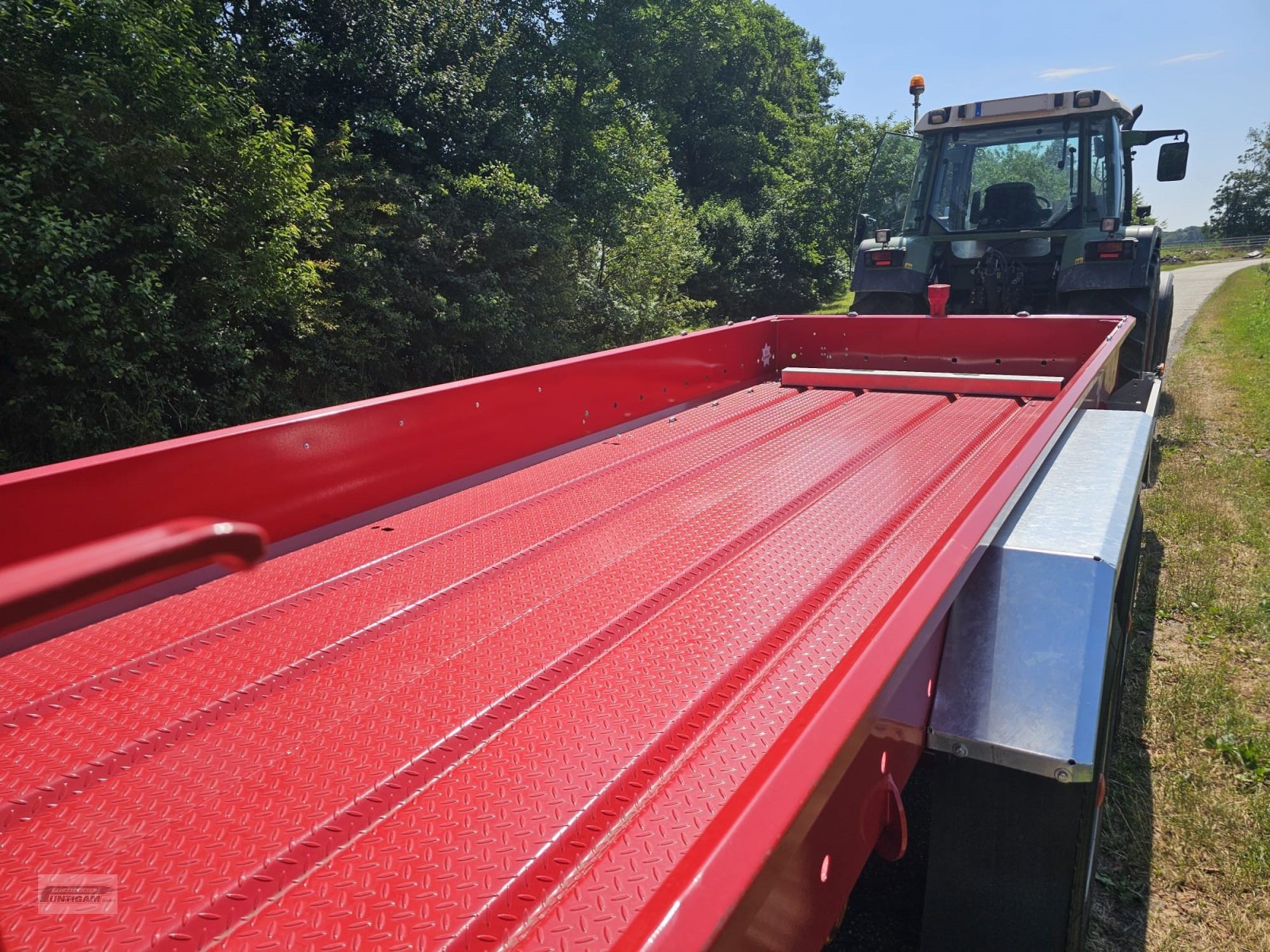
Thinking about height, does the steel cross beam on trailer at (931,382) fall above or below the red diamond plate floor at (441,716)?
above

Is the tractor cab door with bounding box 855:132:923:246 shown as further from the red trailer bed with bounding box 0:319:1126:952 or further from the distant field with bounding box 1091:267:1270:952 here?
the red trailer bed with bounding box 0:319:1126:952

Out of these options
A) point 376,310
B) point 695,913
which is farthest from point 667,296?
point 695,913

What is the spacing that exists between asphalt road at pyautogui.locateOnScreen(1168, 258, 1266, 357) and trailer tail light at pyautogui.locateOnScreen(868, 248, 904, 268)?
19.5ft

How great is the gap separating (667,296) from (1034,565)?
12206 mm

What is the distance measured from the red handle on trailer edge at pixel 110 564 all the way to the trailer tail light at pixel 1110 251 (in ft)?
20.7

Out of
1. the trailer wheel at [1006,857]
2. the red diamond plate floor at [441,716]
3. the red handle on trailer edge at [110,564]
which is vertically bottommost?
→ the trailer wheel at [1006,857]

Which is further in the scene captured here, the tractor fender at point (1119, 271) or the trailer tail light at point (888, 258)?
the trailer tail light at point (888, 258)

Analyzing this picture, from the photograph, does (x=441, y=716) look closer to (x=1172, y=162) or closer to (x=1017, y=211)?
(x=1017, y=211)

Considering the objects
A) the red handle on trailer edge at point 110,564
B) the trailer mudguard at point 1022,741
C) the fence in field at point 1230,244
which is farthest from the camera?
the fence in field at point 1230,244

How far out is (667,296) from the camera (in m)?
13.6

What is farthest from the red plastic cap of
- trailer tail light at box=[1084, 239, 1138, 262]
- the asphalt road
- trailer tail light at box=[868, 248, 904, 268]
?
the asphalt road

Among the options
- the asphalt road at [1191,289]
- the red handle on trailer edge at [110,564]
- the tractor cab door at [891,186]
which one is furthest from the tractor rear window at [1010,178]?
the red handle on trailer edge at [110,564]

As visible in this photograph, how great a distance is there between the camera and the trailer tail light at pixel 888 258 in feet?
21.2

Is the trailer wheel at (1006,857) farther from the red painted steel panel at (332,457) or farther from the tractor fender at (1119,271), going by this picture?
the tractor fender at (1119,271)
